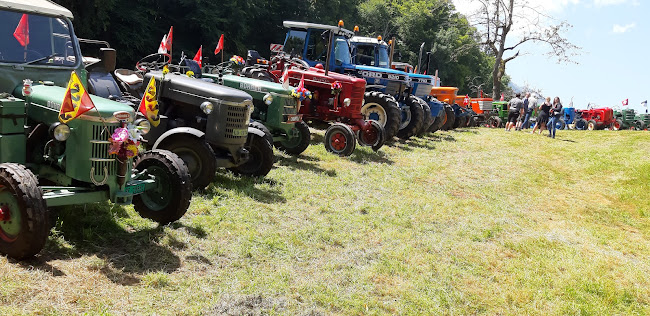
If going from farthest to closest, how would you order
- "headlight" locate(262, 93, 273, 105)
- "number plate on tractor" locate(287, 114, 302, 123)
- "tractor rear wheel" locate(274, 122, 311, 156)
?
"tractor rear wheel" locate(274, 122, 311, 156), "number plate on tractor" locate(287, 114, 302, 123), "headlight" locate(262, 93, 273, 105)

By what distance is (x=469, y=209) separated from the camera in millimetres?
7512

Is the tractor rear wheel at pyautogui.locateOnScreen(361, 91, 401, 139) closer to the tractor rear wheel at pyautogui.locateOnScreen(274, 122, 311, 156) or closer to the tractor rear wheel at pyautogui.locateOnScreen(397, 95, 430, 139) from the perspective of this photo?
the tractor rear wheel at pyautogui.locateOnScreen(397, 95, 430, 139)

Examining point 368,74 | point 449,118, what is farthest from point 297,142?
point 449,118

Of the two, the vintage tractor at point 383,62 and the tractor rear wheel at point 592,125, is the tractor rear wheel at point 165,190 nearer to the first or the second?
the vintage tractor at point 383,62

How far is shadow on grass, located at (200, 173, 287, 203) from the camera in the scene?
6.49 m

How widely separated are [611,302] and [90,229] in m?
4.41

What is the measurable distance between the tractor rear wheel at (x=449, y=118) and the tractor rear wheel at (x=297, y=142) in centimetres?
923

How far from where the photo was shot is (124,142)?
4.31m

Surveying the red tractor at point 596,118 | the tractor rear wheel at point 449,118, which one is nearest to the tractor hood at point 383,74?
the tractor rear wheel at point 449,118

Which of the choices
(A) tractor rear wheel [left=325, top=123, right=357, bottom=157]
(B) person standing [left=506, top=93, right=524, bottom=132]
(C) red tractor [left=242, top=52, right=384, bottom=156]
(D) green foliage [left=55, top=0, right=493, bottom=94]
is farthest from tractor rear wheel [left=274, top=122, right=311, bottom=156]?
(B) person standing [left=506, top=93, right=524, bottom=132]

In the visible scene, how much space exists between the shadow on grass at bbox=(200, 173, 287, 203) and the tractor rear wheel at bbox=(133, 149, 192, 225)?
4.13 feet

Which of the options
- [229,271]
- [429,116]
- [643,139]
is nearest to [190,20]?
[429,116]

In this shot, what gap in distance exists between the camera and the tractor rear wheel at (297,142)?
9.19 metres

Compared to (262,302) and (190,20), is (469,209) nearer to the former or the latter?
(262,302)
